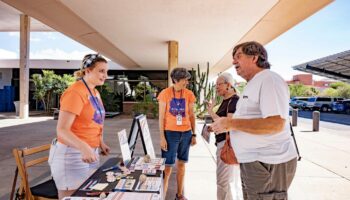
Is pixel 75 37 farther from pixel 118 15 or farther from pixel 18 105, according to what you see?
pixel 18 105

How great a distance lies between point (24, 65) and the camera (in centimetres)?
1455

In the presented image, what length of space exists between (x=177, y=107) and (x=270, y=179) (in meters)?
1.84

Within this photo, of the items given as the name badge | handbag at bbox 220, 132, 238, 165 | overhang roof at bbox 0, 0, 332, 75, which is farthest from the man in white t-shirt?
overhang roof at bbox 0, 0, 332, 75

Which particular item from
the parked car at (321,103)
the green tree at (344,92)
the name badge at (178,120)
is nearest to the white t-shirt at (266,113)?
the name badge at (178,120)

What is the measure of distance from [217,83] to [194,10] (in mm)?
4313

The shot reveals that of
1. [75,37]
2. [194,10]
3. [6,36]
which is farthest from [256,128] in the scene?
[6,36]

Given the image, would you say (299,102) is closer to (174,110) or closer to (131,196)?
(174,110)

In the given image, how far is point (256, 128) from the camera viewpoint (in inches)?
63.0

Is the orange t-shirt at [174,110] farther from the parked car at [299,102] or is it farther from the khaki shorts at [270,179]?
the parked car at [299,102]

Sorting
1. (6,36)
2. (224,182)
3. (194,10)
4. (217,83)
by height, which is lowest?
(224,182)

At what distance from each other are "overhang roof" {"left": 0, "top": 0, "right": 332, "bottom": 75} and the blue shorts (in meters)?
3.93

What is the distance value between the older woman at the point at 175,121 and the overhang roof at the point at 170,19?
11.6 ft

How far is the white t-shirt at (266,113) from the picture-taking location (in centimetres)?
160

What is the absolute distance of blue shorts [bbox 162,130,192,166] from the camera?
11.0 feet
